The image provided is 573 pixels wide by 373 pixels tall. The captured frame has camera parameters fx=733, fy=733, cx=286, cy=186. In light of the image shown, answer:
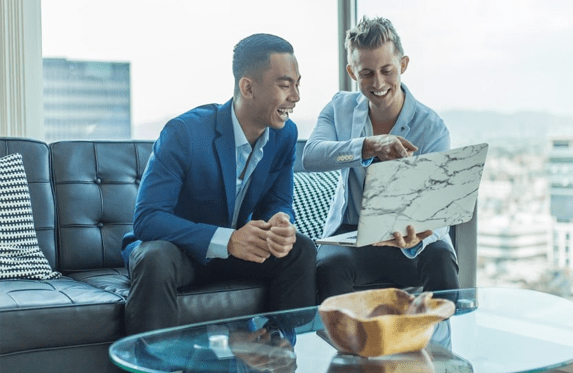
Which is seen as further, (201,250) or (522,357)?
(201,250)

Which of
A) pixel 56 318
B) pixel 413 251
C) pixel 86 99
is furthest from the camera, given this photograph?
pixel 86 99

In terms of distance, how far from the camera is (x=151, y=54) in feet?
11.1

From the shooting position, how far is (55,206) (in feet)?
8.38

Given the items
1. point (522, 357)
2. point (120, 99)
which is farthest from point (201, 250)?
point (120, 99)

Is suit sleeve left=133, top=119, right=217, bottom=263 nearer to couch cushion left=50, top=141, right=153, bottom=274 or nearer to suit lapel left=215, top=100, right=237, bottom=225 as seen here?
suit lapel left=215, top=100, right=237, bottom=225

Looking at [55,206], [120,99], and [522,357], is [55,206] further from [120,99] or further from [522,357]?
[522,357]

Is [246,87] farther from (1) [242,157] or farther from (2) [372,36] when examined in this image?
(2) [372,36]

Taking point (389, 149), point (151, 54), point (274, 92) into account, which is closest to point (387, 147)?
point (389, 149)

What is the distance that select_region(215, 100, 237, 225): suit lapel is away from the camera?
2189 mm

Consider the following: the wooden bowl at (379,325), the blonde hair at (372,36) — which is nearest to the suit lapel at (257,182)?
the blonde hair at (372,36)

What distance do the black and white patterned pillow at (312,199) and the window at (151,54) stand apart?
90 cm

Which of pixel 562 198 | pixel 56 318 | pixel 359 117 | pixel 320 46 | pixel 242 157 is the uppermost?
pixel 320 46

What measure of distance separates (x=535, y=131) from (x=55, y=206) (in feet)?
6.02

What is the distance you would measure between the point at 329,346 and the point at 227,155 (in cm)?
86
